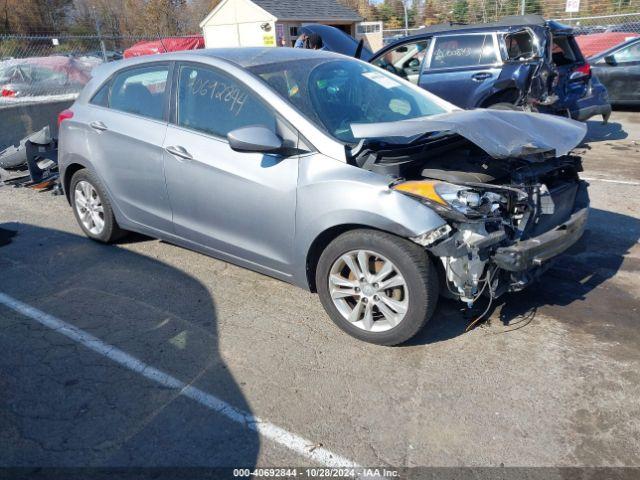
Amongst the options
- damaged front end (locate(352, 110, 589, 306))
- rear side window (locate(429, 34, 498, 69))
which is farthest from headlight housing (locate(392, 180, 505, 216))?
rear side window (locate(429, 34, 498, 69))

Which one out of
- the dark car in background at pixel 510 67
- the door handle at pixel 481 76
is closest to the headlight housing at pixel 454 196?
the dark car in background at pixel 510 67

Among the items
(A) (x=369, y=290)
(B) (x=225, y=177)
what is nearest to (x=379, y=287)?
(A) (x=369, y=290)

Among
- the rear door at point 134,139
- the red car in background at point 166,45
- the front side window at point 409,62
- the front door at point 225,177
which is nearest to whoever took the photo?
the front door at point 225,177

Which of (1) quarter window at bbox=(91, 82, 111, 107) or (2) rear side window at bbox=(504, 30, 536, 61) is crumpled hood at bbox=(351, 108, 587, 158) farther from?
(2) rear side window at bbox=(504, 30, 536, 61)

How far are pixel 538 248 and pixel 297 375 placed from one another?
1647 mm

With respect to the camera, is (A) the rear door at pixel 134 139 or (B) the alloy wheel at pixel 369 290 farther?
(A) the rear door at pixel 134 139

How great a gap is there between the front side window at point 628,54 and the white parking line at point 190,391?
469 inches

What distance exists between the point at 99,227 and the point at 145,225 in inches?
31.6

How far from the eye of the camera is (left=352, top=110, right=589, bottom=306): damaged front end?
3.11 meters

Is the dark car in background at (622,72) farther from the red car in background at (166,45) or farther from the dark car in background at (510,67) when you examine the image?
the red car in background at (166,45)

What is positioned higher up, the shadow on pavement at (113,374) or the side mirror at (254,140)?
the side mirror at (254,140)

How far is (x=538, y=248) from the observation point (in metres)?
3.24

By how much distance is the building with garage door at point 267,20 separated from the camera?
20734 millimetres

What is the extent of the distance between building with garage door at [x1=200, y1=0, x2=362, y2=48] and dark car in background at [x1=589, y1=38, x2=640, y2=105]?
1156cm
